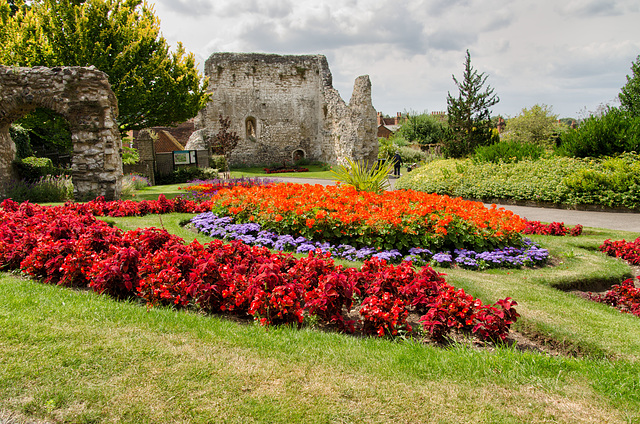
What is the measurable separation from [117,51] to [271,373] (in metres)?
18.1

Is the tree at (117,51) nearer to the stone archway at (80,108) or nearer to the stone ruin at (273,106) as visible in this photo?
the stone archway at (80,108)

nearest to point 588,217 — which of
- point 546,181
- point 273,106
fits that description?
point 546,181

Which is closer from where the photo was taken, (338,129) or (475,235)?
(475,235)

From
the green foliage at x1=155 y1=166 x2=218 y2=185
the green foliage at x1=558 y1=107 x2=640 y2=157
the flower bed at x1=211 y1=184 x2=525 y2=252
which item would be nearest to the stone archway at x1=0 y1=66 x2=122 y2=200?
the flower bed at x1=211 y1=184 x2=525 y2=252

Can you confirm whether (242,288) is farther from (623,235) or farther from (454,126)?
(454,126)

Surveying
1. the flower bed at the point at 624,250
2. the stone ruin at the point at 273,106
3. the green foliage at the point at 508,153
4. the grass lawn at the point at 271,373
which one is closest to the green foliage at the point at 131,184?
the stone ruin at the point at 273,106

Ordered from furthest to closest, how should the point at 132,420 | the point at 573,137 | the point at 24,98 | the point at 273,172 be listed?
1. the point at 273,172
2. the point at 573,137
3. the point at 24,98
4. the point at 132,420

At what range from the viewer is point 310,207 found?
6551 millimetres

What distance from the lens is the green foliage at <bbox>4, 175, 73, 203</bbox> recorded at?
11.5m

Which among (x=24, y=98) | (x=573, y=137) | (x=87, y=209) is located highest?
(x=24, y=98)

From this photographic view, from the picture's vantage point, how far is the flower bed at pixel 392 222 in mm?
6070

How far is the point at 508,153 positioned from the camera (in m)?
15.5

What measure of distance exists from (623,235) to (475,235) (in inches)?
151

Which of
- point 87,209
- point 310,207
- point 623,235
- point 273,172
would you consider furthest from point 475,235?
point 273,172
